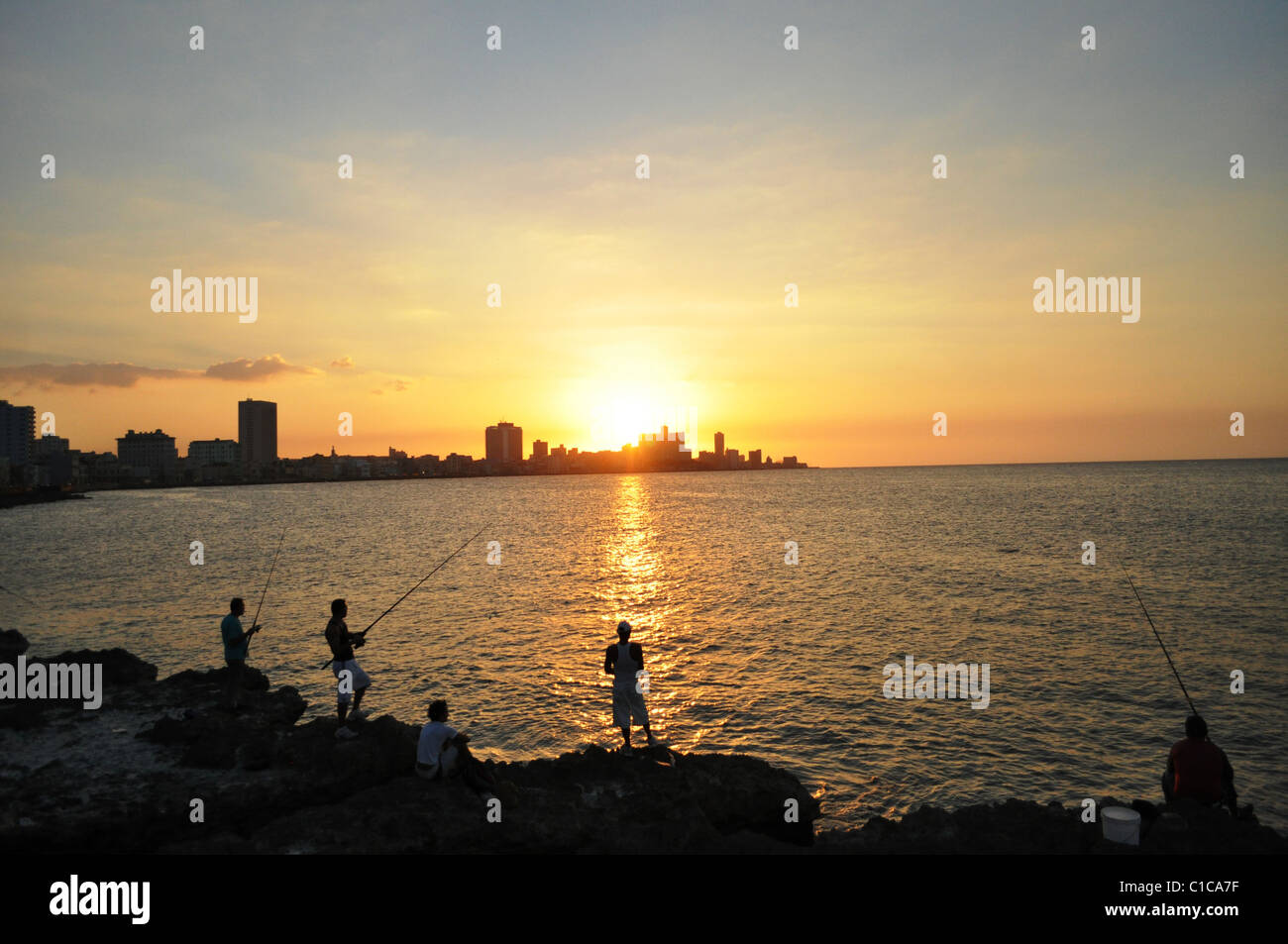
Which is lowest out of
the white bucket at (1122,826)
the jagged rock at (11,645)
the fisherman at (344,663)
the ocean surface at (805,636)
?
the ocean surface at (805,636)

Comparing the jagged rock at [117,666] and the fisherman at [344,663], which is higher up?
the fisherman at [344,663]

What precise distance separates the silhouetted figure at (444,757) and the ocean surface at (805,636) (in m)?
5.31

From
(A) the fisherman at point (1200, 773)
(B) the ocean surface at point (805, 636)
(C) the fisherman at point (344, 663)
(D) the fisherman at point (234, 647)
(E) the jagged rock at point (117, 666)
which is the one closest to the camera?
(A) the fisherman at point (1200, 773)

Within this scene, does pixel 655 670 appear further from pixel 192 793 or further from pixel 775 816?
pixel 192 793

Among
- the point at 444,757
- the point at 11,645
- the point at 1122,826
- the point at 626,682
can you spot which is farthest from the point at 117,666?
the point at 1122,826

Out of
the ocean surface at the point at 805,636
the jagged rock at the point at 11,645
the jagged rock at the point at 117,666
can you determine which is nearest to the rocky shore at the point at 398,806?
the jagged rock at the point at 117,666

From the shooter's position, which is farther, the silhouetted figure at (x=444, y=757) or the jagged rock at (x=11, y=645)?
the jagged rock at (x=11, y=645)

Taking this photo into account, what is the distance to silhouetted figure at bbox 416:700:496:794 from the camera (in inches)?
372

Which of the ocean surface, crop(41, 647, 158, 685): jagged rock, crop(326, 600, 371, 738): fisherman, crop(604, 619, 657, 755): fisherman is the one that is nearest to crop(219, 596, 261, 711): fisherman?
crop(326, 600, 371, 738): fisherman

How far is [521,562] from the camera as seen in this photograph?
48.3 m

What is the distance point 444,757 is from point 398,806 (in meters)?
0.90

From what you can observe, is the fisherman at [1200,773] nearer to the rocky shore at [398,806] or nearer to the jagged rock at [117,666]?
the rocky shore at [398,806]

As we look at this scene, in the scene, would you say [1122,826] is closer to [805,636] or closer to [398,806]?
[398,806]

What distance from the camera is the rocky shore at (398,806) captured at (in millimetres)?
8172
